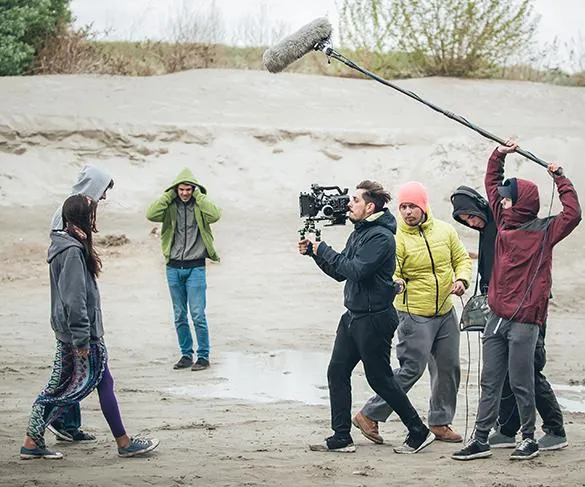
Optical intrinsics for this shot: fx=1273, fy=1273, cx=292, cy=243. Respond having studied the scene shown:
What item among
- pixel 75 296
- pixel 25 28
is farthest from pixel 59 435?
pixel 25 28

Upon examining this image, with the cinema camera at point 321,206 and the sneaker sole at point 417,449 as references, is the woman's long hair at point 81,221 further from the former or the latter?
the sneaker sole at point 417,449

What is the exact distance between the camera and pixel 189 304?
11227mm

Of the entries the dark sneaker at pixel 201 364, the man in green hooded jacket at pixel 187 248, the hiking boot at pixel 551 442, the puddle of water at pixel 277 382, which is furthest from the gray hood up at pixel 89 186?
the dark sneaker at pixel 201 364

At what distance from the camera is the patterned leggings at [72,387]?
7594 mm

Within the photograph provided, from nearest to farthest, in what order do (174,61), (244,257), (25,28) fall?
1. (244,257)
2. (25,28)
3. (174,61)

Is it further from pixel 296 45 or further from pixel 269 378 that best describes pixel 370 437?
pixel 269 378

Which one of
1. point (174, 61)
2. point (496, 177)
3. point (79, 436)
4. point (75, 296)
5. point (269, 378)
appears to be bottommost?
point (269, 378)

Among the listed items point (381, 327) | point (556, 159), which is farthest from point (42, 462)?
point (556, 159)

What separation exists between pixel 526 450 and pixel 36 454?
2.95 metres

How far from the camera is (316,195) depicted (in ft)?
26.0

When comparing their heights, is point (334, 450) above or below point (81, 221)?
below

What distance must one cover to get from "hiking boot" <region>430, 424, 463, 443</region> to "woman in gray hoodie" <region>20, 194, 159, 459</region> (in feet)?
6.49

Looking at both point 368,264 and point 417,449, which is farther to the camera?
point 417,449

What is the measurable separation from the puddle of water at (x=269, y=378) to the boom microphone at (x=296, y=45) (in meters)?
2.85
